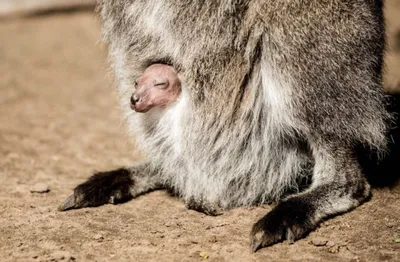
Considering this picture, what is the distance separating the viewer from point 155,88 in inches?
128

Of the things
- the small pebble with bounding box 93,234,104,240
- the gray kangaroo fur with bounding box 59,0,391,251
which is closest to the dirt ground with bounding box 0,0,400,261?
the small pebble with bounding box 93,234,104,240

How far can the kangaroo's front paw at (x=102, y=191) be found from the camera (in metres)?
3.46

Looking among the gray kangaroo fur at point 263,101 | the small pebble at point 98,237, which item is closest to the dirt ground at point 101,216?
the small pebble at point 98,237

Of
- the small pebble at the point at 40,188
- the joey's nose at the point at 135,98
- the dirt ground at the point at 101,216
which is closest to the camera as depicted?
the dirt ground at the point at 101,216

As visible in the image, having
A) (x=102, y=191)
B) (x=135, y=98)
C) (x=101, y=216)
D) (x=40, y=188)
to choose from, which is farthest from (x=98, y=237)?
(x=40, y=188)

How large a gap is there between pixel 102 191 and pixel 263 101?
105 cm

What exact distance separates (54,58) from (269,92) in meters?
4.26

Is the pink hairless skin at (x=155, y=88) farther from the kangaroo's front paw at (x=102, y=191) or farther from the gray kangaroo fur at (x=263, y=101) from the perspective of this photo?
the kangaroo's front paw at (x=102, y=191)

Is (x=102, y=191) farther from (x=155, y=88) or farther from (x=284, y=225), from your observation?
(x=284, y=225)

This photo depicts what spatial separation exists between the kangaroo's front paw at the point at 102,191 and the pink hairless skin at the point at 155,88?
563mm

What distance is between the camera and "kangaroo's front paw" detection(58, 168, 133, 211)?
3465mm

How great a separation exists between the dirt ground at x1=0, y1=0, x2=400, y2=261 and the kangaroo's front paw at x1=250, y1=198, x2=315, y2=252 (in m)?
0.04

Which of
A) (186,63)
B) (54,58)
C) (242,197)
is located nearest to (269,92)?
(186,63)

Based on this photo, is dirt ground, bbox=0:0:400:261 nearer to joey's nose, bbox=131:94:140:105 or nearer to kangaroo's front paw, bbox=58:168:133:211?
kangaroo's front paw, bbox=58:168:133:211
